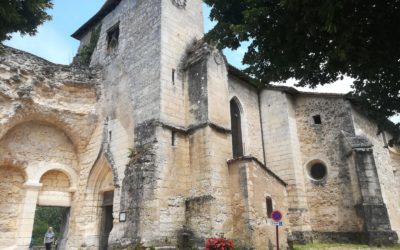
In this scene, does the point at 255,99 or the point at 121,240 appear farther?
the point at 255,99

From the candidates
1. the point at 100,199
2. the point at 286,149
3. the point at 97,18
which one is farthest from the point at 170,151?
the point at 97,18

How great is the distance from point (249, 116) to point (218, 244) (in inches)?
271

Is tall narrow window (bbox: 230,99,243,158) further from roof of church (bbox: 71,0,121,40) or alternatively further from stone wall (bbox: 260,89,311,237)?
roof of church (bbox: 71,0,121,40)

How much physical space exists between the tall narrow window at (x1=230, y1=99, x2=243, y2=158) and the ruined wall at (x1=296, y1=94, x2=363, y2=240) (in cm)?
275

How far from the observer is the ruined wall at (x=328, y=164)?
475 inches

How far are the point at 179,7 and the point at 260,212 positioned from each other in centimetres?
788

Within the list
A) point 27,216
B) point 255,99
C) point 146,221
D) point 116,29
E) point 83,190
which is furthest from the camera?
point 255,99

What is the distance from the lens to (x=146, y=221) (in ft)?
28.3

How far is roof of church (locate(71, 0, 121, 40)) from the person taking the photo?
13977 mm

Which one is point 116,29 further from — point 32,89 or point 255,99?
point 255,99

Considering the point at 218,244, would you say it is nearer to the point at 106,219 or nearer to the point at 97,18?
the point at 106,219

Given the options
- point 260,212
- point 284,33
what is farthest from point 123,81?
point 284,33

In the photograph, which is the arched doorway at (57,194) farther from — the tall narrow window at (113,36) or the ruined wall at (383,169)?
the ruined wall at (383,169)

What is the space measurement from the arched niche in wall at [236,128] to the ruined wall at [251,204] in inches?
104
